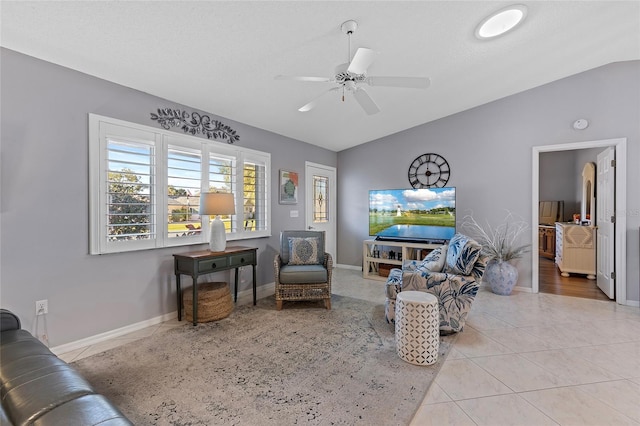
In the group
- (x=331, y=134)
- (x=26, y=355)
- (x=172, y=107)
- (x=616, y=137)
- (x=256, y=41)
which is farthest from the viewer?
(x=331, y=134)

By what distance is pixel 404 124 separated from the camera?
193 inches

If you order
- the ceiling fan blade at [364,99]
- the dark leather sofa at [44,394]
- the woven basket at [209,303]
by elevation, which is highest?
the ceiling fan blade at [364,99]

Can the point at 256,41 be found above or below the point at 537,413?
above

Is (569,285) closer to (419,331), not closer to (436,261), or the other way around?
(436,261)

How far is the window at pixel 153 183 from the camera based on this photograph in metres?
2.63

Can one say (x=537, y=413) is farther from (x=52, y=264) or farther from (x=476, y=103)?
(x=476, y=103)

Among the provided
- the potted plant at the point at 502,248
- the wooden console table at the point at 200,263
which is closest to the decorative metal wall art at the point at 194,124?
the wooden console table at the point at 200,263

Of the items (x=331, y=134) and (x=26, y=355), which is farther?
(x=331, y=134)

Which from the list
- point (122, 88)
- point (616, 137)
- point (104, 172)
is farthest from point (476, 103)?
point (104, 172)

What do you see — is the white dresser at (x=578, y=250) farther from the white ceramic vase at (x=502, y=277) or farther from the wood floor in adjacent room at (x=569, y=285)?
the white ceramic vase at (x=502, y=277)

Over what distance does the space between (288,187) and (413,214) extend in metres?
2.08

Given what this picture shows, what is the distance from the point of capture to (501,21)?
2.53 metres

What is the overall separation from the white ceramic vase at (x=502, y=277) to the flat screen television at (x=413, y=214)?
0.73 metres

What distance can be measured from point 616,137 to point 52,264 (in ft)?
20.1
